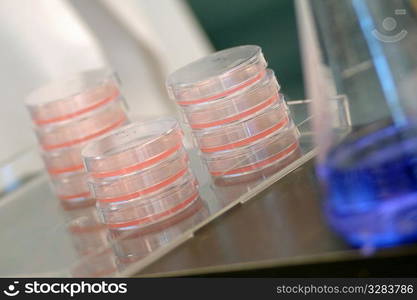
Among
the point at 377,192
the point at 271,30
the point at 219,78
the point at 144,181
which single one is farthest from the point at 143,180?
the point at 271,30

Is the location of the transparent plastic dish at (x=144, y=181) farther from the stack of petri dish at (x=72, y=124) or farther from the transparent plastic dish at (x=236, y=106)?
the stack of petri dish at (x=72, y=124)

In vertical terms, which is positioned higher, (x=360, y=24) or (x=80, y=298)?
(x=360, y=24)

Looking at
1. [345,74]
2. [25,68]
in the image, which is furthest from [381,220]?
[25,68]

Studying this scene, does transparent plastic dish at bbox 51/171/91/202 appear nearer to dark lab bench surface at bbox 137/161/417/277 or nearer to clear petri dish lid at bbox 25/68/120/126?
clear petri dish lid at bbox 25/68/120/126

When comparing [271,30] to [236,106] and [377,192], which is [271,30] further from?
[377,192]

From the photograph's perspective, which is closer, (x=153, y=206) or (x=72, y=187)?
(x=153, y=206)

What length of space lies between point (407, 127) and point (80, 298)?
25cm

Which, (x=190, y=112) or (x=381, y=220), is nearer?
(x=381, y=220)

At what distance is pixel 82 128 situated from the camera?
818 mm

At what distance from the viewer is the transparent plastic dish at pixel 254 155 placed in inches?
26.3

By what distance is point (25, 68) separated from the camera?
138 centimetres

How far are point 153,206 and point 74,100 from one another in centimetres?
21

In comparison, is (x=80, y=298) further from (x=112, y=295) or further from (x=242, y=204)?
(x=242, y=204)

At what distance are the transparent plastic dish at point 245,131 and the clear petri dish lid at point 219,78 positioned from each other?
0.09 ft
